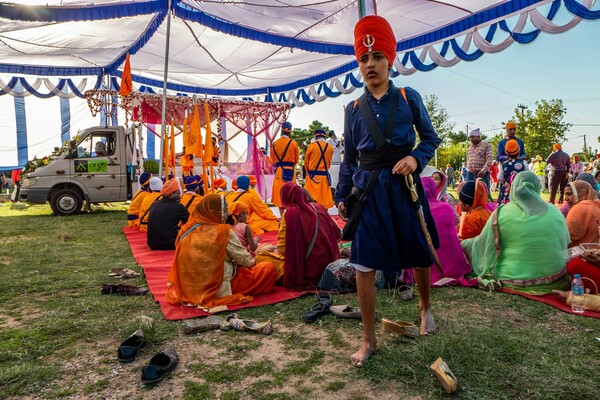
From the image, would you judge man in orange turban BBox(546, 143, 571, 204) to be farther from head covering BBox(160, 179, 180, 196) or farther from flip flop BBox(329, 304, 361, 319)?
flip flop BBox(329, 304, 361, 319)

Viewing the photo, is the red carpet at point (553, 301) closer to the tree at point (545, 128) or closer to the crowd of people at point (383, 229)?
the crowd of people at point (383, 229)

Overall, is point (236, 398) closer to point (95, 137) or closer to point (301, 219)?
point (301, 219)

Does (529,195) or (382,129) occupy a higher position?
(382,129)

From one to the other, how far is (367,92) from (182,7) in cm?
587

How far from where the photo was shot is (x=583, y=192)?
3.62 metres

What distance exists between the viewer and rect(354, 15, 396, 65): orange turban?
224 cm

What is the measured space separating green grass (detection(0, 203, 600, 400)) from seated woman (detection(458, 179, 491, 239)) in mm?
946

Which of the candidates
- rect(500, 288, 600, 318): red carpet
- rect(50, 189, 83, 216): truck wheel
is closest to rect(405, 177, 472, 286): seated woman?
rect(500, 288, 600, 318): red carpet

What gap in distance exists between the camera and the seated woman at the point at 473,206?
13.4 feet

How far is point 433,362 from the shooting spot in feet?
6.87

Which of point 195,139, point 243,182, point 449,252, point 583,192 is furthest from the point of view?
point 195,139

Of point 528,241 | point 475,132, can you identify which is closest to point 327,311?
point 528,241

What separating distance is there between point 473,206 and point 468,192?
17 centimetres

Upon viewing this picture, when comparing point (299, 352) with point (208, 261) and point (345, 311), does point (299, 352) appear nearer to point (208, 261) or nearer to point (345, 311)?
point (345, 311)
